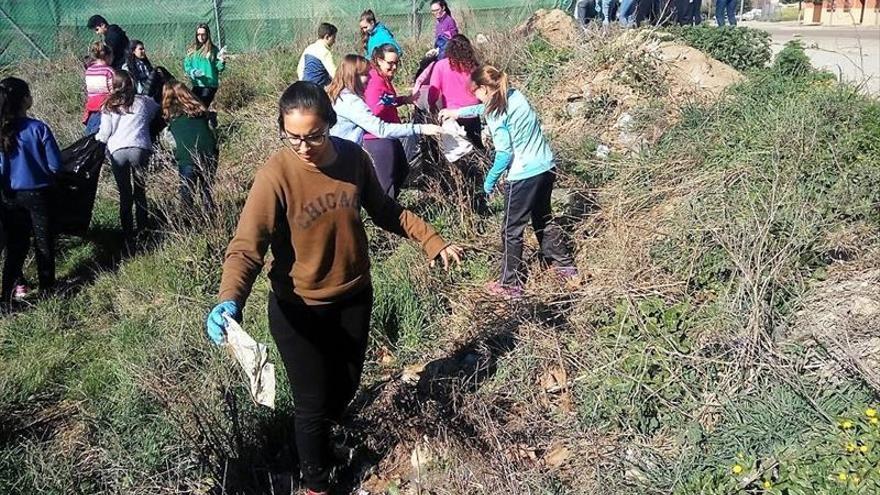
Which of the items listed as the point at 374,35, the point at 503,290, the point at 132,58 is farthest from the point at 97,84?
the point at 503,290

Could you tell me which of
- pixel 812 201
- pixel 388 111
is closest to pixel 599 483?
pixel 812 201

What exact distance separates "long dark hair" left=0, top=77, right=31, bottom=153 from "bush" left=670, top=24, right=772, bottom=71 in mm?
6965

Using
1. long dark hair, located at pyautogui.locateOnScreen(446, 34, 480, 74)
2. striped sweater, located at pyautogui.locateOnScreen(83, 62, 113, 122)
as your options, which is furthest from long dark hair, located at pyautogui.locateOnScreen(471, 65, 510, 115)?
striped sweater, located at pyautogui.locateOnScreen(83, 62, 113, 122)

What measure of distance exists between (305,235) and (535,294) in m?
1.98

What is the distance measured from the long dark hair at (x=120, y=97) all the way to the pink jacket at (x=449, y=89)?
240 cm

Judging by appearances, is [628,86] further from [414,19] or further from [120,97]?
[414,19]

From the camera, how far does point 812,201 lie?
475cm

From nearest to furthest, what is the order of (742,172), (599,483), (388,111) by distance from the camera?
(599,483) → (742,172) → (388,111)

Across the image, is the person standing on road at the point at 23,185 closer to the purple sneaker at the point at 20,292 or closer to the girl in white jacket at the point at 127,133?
the purple sneaker at the point at 20,292

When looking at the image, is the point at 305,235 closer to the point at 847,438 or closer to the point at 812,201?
the point at 847,438

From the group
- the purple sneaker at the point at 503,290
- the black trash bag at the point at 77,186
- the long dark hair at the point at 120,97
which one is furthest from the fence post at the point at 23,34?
the purple sneaker at the point at 503,290

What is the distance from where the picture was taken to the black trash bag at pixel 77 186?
5.64m

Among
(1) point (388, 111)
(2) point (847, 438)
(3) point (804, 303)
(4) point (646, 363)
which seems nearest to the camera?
(2) point (847, 438)

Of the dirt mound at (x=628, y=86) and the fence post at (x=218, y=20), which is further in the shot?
the fence post at (x=218, y=20)
